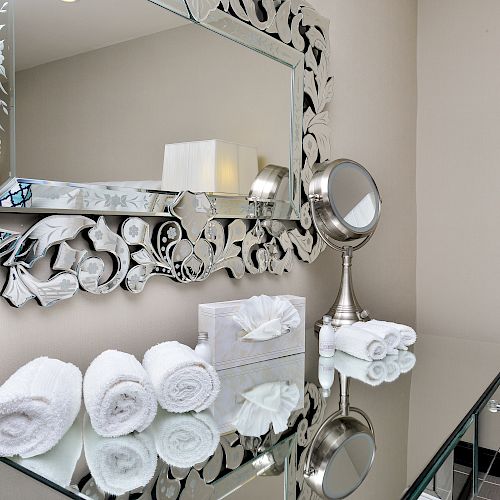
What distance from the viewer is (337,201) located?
147 cm

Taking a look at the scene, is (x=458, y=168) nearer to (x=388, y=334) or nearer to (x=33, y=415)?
(x=388, y=334)

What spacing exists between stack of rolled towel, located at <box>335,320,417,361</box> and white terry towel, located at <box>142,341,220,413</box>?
0.50 meters

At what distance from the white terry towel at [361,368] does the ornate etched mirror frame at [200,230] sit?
1.06 feet

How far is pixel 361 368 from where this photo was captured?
1229 millimetres

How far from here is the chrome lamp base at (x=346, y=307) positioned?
1.48 m

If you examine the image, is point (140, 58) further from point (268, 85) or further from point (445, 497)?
point (445, 497)

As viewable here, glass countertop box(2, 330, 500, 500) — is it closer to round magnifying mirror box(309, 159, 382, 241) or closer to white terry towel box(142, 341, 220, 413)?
white terry towel box(142, 341, 220, 413)

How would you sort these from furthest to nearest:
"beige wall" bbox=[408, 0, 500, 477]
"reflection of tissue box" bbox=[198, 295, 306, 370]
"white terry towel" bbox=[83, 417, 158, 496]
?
"beige wall" bbox=[408, 0, 500, 477]
"reflection of tissue box" bbox=[198, 295, 306, 370]
"white terry towel" bbox=[83, 417, 158, 496]

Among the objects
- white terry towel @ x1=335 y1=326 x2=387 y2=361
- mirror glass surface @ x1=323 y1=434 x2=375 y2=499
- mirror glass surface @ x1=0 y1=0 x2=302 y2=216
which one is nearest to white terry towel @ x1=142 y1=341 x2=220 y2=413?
mirror glass surface @ x1=323 y1=434 x2=375 y2=499

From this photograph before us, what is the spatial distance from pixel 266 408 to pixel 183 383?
16 cm

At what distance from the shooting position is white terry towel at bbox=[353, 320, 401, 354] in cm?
133

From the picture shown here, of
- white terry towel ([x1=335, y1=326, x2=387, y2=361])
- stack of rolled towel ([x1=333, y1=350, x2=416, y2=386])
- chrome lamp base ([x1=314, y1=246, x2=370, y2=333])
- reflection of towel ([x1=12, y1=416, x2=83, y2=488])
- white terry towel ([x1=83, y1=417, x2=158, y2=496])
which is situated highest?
chrome lamp base ([x1=314, y1=246, x2=370, y2=333])

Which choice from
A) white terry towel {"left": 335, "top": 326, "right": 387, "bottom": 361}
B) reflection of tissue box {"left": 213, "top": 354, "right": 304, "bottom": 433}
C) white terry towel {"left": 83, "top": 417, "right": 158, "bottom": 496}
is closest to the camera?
white terry towel {"left": 83, "top": 417, "right": 158, "bottom": 496}

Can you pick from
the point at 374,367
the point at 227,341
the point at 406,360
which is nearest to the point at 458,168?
the point at 406,360
